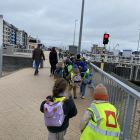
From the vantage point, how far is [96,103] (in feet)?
11.1

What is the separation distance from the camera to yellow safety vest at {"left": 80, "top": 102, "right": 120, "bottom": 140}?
130 inches

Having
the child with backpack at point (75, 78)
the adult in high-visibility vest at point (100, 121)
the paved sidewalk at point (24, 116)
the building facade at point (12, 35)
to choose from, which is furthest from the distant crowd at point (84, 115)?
the building facade at point (12, 35)

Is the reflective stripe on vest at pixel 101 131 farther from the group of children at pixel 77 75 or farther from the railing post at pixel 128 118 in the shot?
the group of children at pixel 77 75

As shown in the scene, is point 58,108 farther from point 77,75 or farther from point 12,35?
point 12,35

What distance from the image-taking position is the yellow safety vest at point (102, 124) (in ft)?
10.8

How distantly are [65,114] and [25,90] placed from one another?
7.17m

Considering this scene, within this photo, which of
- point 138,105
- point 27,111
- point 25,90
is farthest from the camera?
point 25,90

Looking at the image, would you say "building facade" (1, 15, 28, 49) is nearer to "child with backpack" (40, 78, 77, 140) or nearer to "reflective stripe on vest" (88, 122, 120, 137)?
"child with backpack" (40, 78, 77, 140)

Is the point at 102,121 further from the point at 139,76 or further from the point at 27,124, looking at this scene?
the point at 139,76

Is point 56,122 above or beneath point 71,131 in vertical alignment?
above

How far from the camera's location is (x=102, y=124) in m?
3.29

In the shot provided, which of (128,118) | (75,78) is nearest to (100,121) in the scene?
(128,118)

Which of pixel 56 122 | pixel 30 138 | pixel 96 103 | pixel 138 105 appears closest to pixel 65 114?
pixel 56 122

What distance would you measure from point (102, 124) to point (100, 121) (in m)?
0.04
